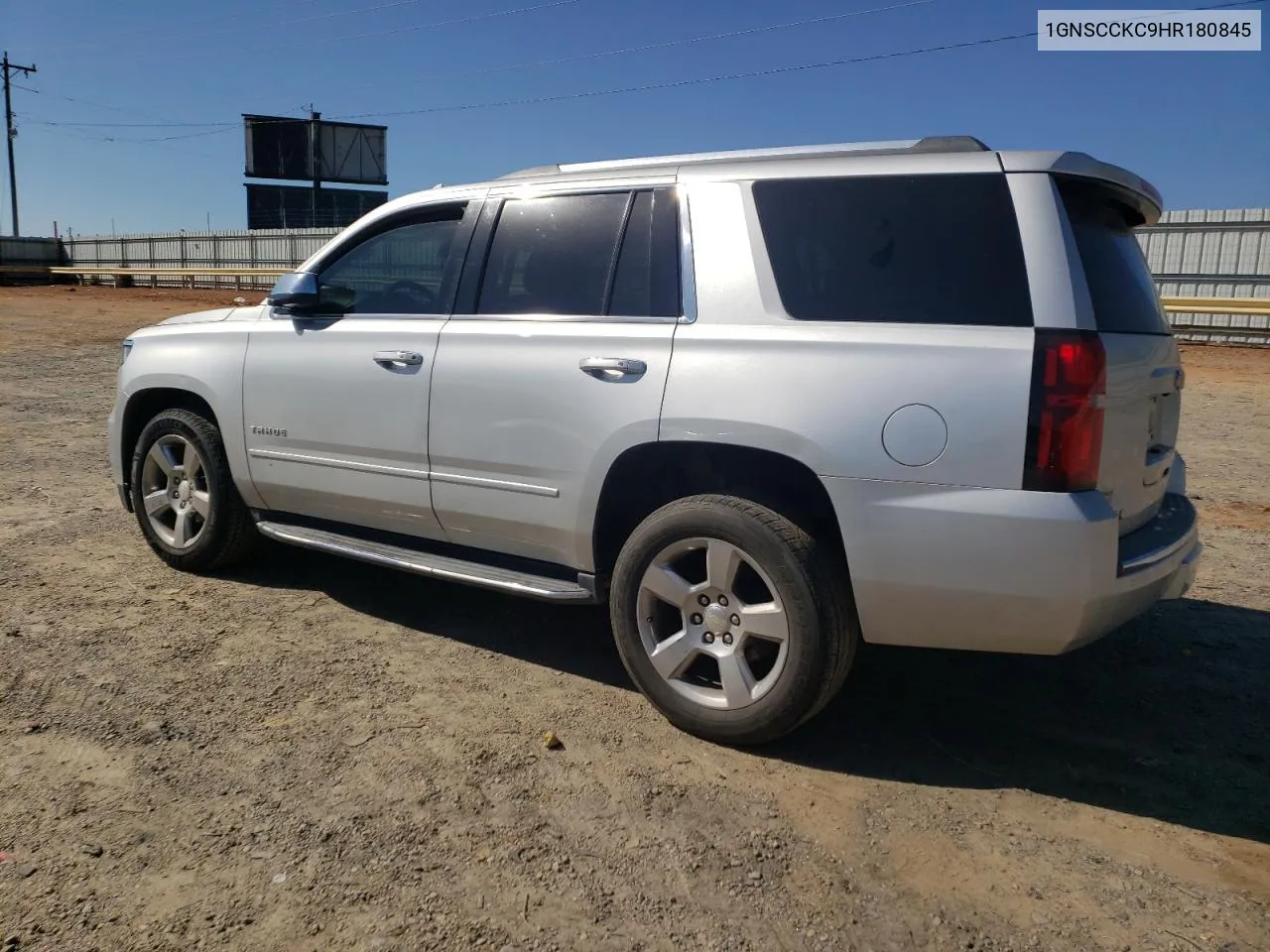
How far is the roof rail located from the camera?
323cm

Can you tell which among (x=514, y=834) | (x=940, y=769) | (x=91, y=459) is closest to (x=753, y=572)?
(x=940, y=769)

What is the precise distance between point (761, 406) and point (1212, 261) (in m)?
22.5

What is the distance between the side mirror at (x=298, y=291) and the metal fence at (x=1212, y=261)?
20198 millimetres

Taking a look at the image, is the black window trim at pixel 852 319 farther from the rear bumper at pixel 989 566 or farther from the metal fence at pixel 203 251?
the metal fence at pixel 203 251

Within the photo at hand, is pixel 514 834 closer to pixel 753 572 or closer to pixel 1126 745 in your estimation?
pixel 753 572

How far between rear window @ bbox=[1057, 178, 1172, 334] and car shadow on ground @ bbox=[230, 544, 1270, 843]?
1384 millimetres

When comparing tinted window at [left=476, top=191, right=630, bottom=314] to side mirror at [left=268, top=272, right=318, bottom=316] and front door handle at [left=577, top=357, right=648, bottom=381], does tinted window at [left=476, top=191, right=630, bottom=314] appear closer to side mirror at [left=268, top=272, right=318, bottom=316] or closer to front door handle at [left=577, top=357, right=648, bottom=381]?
front door handle at [left=577, top=357, right=648, bottom=381]

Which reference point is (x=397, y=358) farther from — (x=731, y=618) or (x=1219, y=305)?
(x=1219, y=305)

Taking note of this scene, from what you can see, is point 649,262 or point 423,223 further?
point 423,223

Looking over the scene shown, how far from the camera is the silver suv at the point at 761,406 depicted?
290 cm

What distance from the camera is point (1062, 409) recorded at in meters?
2.81

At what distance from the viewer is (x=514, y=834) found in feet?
9.20

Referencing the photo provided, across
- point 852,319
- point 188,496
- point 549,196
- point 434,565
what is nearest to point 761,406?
point 852,319

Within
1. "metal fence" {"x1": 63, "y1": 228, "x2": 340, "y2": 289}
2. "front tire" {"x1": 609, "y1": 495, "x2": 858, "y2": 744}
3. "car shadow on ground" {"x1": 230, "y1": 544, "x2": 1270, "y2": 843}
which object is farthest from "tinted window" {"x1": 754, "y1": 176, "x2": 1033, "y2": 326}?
"metal fence" {"x1": 63, "y1": 228, "x2": 340, "y2": 289}
